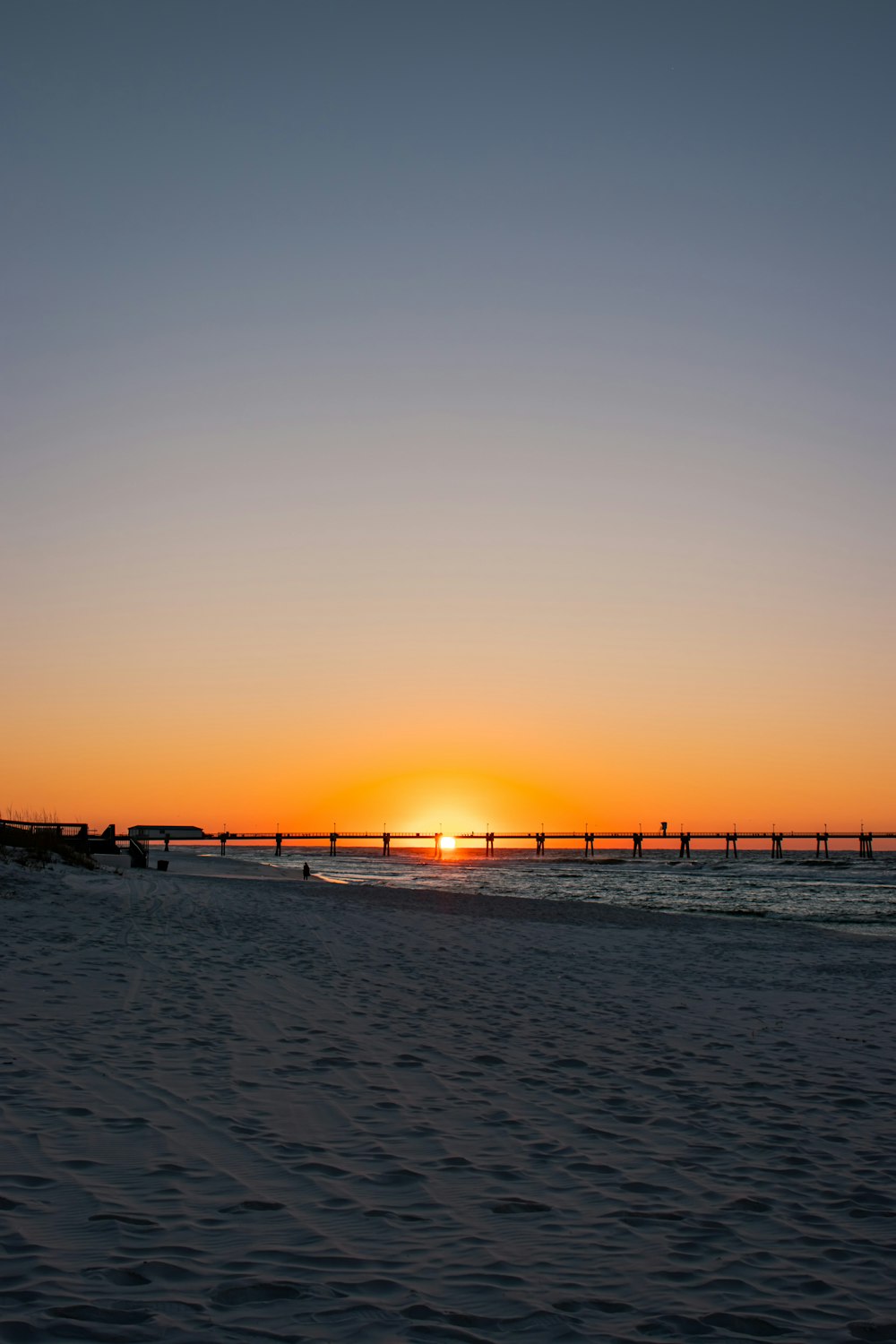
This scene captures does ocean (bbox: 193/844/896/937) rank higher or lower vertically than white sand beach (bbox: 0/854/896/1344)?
lower

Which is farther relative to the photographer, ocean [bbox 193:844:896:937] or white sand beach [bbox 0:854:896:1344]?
ocean [bbox 193:844:896:937]

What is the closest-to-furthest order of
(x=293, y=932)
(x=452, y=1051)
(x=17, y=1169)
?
(x=17, y=1169) → (x=452, y=1051) → (x=293, y=932)

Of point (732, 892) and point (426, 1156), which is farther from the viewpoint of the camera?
point (732, 892)

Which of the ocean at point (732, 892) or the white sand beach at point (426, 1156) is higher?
the white sand beach at point (426, 1156)

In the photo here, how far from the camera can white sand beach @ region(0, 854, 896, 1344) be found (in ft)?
14.2

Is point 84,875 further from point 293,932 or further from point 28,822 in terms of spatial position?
point 28,822

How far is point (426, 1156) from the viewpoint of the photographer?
630 cm

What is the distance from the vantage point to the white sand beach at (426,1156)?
14.2ft

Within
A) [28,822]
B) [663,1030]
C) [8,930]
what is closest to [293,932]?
[8,930]

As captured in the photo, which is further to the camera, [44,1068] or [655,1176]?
[44,1068]

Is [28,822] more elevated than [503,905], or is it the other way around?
[28,822]

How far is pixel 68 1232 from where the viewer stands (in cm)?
475

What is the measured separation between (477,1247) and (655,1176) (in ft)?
5.67

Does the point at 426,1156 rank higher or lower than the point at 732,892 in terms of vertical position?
higher
